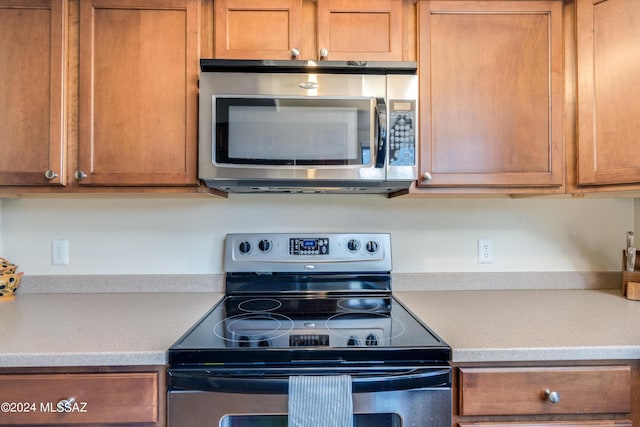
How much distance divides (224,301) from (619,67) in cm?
170

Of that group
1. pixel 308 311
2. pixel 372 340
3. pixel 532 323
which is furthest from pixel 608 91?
pixel 308 311

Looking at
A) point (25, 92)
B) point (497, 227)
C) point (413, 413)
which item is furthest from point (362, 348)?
point (25, 92)

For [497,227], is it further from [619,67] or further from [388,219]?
[619,67]

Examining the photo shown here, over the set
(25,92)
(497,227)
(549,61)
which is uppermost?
(549,61)

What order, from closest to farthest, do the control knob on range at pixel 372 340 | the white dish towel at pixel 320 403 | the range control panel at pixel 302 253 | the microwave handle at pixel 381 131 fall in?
the white dish towel at pixel 320 403 < the control knob on range at pixel 372 340 < the microwave handle at pixel 381 131 < the range control panel at pixel 302 253

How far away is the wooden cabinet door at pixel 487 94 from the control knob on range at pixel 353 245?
1.38 feet

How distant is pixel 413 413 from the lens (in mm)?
906

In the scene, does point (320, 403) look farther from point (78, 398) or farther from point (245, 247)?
point (245, 247)

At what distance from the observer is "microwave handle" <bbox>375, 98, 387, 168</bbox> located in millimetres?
1168

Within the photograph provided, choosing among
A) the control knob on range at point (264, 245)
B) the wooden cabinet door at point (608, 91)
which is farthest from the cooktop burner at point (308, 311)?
the wooden cabinet door at point (608, 91)

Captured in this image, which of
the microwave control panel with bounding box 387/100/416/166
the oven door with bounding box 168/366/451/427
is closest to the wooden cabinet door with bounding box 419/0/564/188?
the microwave control panel with bounding box 387/100/416/166

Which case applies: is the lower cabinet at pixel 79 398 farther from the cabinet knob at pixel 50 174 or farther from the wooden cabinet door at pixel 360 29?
the wooden cabinet door at pixel 360 29

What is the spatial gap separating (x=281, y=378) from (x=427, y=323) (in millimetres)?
519

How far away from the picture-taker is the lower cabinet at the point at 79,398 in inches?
35.3
